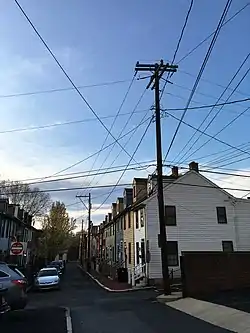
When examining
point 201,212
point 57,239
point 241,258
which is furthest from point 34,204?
point 241,258

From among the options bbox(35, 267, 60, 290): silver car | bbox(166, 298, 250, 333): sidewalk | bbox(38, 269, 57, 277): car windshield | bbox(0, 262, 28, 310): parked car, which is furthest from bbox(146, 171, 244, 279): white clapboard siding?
bbox(0, 262, 28, 310): parked car

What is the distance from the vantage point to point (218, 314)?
1398 cm

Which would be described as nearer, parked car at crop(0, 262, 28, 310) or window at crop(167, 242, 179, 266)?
parked car at crop(0, 262, 28, 310)

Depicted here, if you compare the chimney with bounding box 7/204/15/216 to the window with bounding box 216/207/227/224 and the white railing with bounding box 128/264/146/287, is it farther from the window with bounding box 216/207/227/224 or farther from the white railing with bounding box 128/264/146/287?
the window with bounding box 216/207/227/224

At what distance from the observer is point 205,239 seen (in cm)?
3494

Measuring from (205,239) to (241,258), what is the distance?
10.6 meters

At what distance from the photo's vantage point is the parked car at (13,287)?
13609mm

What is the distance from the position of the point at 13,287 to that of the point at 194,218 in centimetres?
2326

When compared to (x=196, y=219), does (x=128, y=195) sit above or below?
above

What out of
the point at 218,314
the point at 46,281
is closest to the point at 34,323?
the point at 218,314

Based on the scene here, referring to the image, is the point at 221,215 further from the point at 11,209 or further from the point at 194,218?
the point at 11,209

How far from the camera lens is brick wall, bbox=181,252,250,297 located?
870 inches

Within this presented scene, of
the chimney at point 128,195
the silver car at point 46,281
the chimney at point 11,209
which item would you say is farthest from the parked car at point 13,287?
the chimney at point 11,209

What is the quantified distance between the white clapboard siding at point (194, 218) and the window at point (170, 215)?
12.6 inches
